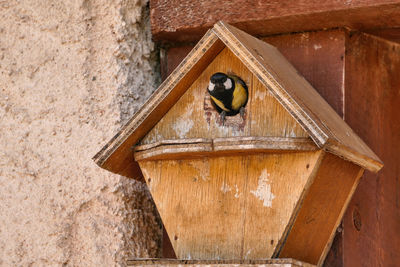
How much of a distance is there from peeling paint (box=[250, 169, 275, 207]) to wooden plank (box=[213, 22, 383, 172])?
138 mm

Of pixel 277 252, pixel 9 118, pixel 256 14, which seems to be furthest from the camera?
pixel 9 118

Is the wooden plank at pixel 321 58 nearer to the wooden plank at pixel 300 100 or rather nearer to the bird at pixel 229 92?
the wooden plank at pixel 300 100

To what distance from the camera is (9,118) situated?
163cm

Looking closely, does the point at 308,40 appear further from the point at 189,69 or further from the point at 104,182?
the point at 104,182

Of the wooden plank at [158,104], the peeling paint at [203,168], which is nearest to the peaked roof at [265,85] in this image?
the wooden plank at [158,104]

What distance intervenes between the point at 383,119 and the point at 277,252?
0.44 metres

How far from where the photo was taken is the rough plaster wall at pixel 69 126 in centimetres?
155

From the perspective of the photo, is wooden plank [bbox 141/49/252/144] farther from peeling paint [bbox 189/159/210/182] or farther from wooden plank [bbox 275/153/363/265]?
wooden plank [bbox 275/153/363/265]

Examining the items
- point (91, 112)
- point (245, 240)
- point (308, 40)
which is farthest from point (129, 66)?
point (245, 240)

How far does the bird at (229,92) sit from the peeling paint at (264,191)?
0.12m

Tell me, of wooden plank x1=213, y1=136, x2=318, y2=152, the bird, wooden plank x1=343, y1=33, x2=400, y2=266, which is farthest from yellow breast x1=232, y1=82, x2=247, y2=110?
wooden plank x1=343, y1=33, x2=400, y2=266

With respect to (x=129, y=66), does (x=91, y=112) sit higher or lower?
lower

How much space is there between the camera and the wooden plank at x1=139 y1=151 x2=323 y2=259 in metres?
1.32

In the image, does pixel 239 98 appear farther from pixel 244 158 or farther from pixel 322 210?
pixel 322 210
